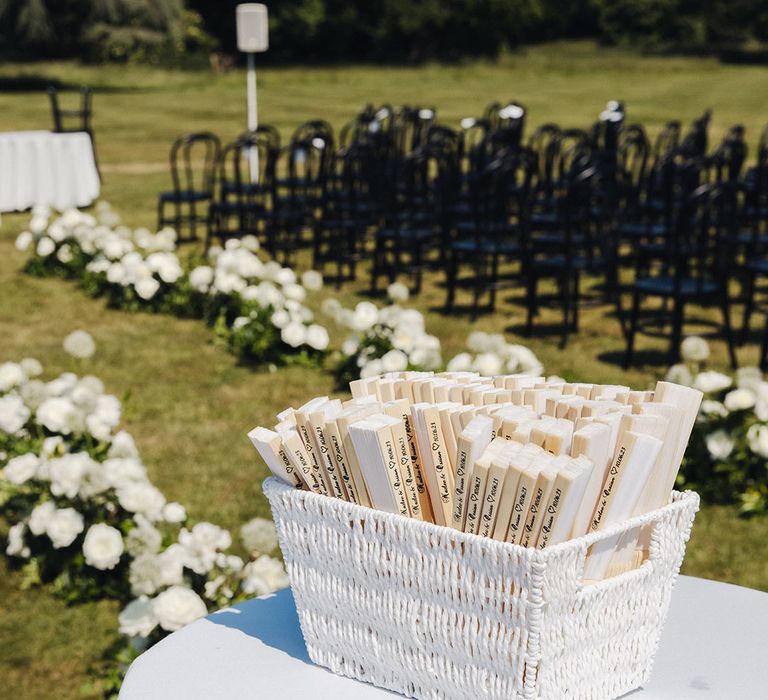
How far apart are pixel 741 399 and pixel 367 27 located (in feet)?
143

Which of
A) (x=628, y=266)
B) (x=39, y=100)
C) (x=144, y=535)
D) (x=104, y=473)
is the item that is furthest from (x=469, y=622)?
(x=39, y=100)

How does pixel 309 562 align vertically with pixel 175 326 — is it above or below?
above

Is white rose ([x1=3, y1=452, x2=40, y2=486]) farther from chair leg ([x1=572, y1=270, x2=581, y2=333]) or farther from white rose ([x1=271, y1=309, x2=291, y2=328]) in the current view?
chair leg ([x1=572, y1=270, x2=581, y2=333])

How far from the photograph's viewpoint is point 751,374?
14.5 feet

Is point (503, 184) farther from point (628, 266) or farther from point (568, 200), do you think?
point (628, 266)

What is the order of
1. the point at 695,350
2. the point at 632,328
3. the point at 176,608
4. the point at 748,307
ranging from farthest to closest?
the point at 748,307
the point at 632,328
the point at 695,350
the point at 176,608

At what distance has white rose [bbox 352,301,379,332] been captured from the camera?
562cm

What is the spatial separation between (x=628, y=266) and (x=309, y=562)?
27.6ft

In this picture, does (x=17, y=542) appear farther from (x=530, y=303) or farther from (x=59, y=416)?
(x=530, y=303)

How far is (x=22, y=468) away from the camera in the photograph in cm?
375

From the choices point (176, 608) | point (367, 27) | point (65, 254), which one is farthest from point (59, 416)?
point (367, 27)

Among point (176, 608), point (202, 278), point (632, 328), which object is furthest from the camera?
point (202, 278)

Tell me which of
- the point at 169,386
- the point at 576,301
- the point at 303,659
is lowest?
the point at 169,386

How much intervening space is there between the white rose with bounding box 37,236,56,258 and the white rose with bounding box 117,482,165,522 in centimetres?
571
